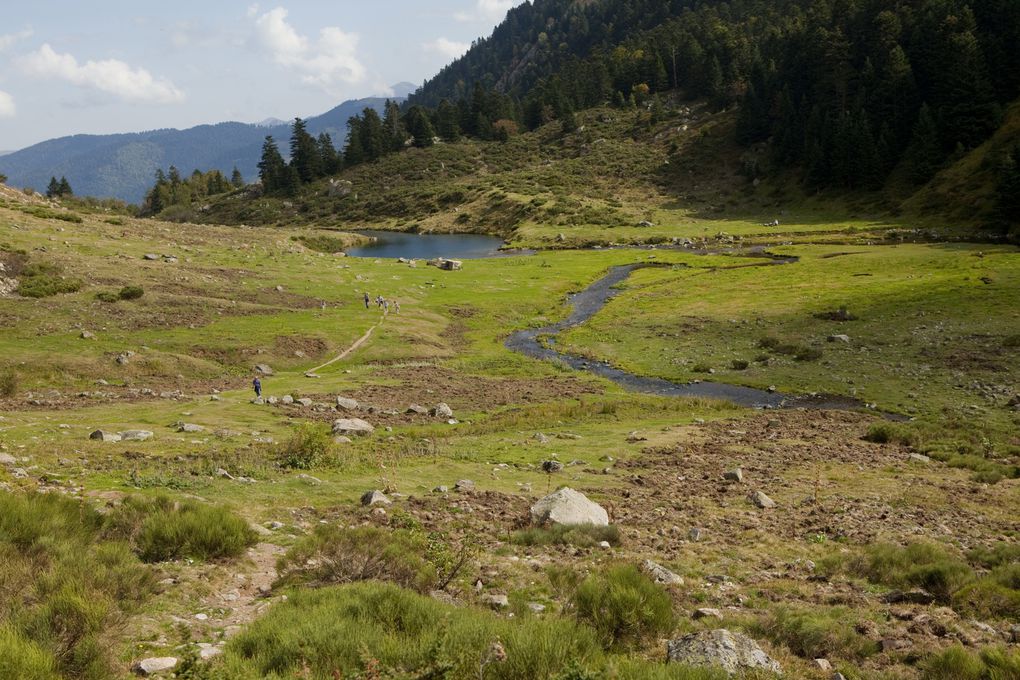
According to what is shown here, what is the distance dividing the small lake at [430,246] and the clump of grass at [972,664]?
96591mm

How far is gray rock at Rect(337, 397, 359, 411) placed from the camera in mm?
32431

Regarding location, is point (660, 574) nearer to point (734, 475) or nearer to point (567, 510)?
point (567, 510)

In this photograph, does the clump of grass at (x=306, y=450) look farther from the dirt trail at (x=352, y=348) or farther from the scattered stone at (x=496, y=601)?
the dirt trail at (x=352, y=348)

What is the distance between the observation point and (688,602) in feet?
39.8

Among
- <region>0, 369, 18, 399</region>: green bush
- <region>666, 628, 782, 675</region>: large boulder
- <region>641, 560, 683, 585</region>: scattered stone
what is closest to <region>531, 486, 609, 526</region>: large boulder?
<region>641, 560, 683, 585</region>: scattered stone

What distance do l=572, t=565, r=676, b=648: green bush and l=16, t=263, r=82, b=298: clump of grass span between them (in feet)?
175

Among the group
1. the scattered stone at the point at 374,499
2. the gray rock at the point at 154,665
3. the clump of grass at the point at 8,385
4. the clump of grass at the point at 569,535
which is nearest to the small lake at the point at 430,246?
the clump of grass at the point at 8,385

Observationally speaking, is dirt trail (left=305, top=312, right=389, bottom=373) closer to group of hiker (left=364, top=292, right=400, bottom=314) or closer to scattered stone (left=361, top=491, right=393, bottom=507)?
group of hiker (left=364, top=292, right=400, bottom=314)

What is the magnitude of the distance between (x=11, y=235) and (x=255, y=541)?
63280 millimetres

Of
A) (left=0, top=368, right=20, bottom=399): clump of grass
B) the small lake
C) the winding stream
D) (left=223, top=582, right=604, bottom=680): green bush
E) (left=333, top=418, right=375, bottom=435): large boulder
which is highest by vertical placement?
the small lake

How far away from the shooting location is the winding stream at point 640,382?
118 feet

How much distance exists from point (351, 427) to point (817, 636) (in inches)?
822

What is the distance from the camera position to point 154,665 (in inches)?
320

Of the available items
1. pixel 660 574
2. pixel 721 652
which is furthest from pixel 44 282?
pixel 721 652
